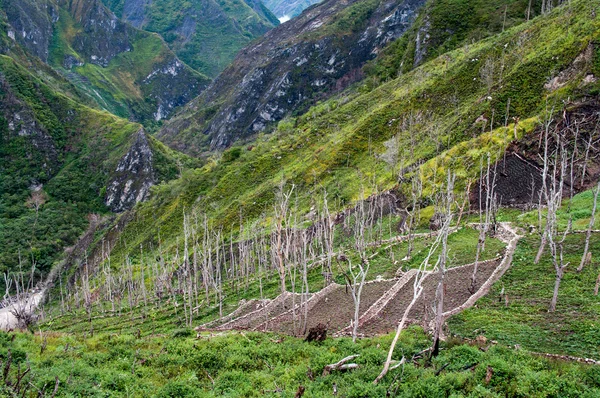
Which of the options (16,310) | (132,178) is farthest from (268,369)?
(132,178)

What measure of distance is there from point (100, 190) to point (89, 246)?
158ft

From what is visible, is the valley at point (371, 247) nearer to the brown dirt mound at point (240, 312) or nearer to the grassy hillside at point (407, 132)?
the brown dirt mound at point (240, 312)

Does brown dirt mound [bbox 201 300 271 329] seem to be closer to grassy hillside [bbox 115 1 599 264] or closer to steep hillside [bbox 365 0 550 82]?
grassy hillside [bbox 115 1 599 264]

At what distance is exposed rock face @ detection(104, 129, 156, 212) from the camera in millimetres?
157875

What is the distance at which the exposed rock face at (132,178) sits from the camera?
158m

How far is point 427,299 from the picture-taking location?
27266mm

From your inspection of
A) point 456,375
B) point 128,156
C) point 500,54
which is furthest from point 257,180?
point 128,156

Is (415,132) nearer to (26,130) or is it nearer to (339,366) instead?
(339,366)

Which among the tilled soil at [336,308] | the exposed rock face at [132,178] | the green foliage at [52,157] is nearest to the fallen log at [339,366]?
the tilled soil at [336,308]

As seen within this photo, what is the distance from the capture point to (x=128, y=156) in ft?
532

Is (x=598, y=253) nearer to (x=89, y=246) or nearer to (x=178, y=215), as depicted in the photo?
(x=178, y=215)

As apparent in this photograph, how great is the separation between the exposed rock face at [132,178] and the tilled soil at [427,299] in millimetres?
142827

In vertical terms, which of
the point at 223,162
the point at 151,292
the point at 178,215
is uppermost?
the point at 223,162

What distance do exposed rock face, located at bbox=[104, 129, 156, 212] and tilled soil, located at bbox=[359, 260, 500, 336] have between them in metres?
143
